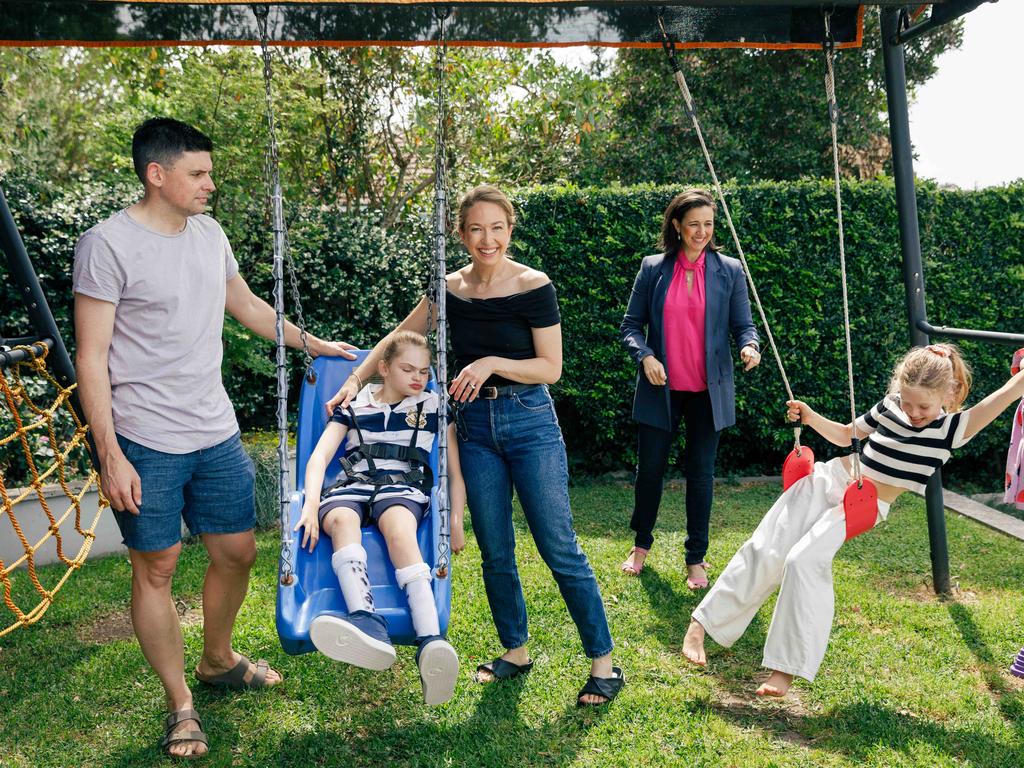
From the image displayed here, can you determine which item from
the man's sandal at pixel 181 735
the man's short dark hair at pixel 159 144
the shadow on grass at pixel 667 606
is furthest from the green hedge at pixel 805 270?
the man's sandal at pixel 181 735

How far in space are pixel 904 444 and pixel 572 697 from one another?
1.49 m

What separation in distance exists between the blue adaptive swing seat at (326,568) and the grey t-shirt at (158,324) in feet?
1.53

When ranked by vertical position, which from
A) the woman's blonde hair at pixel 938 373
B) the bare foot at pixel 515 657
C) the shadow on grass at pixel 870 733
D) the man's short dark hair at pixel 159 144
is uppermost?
the man's short dark hair at pixel 159 144

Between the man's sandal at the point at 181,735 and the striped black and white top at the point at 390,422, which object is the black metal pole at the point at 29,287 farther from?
the man's sandal at the point at 181,735

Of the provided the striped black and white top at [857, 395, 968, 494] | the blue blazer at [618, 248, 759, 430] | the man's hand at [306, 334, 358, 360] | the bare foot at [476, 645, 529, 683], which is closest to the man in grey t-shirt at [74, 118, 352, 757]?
the man's hand at [306, 334, 358, 360]

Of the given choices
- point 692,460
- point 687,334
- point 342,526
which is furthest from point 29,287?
point 692,460

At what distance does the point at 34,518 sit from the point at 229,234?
224 cm

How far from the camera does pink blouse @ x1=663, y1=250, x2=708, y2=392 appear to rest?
13.7ft

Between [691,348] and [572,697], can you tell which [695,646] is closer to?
[572,697]

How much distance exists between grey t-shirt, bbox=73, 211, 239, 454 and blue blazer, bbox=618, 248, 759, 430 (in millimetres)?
2091

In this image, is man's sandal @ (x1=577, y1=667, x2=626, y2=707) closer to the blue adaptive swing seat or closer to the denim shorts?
the blue adaptive swing seat

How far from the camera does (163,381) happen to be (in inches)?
104

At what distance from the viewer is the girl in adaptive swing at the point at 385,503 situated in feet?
8.36

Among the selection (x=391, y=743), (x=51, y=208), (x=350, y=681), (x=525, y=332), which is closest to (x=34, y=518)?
(x=51, y=208)
